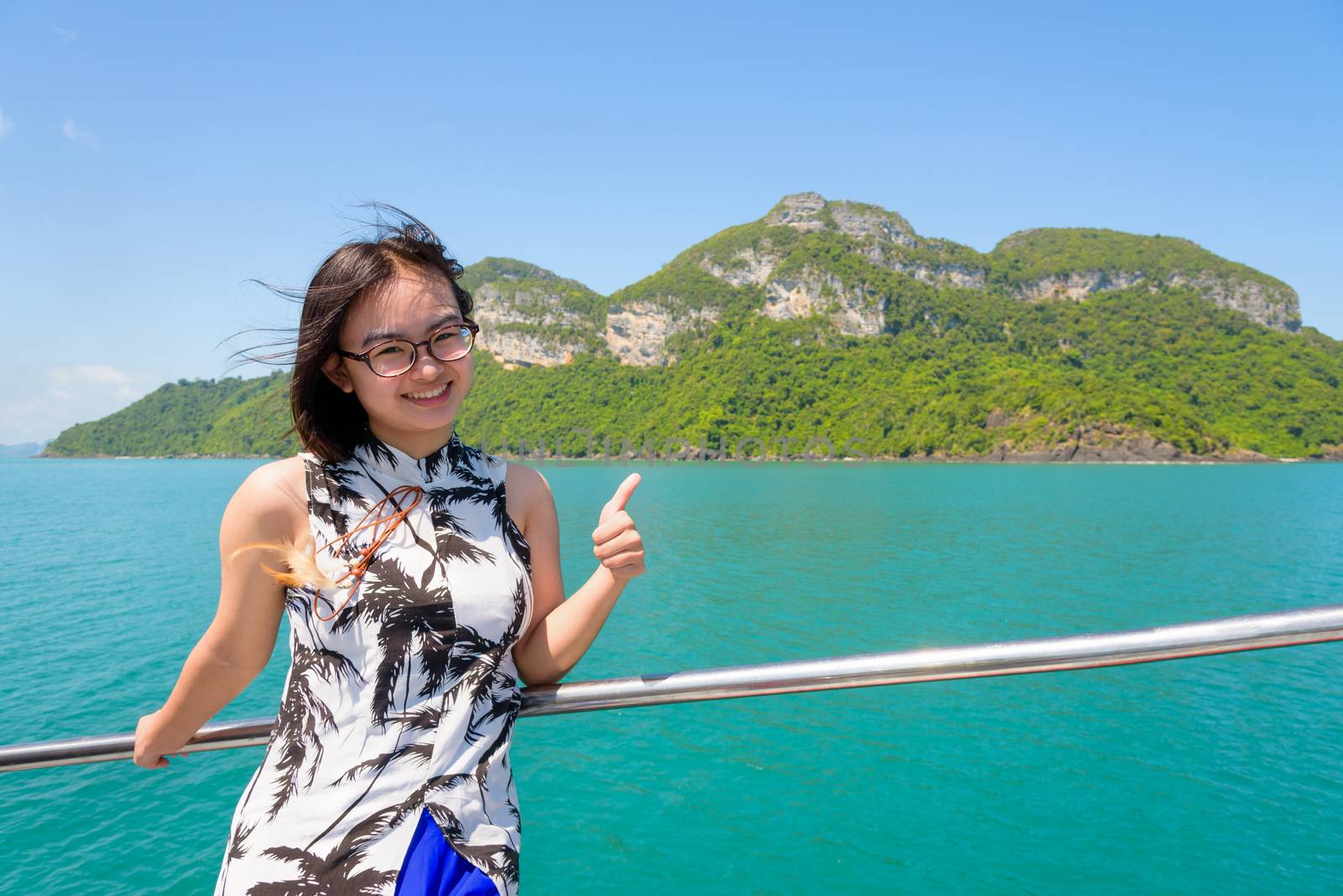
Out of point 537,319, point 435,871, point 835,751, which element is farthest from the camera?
point 537,319

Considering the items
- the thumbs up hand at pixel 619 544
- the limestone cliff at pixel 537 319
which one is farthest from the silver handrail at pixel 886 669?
the limestone cliff at pixel 537 319

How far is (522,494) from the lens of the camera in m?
1.44

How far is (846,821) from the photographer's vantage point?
25.8 feet

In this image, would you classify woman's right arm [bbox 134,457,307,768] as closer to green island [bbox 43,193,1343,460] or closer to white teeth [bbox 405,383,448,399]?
white teeth [bbox 405,383,448,399]

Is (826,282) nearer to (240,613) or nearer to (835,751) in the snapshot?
(835,751)

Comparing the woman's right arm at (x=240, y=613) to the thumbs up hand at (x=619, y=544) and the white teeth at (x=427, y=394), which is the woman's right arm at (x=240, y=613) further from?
the thumbs up hand at (x=619, y=544)

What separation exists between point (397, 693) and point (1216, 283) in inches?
6380

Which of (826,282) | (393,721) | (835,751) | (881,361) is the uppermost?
(826,282)

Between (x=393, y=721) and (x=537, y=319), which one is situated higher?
(x=537, y=319)

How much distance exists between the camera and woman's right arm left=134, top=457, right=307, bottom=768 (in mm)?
1211

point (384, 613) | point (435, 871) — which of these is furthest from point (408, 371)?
point (435, 871)

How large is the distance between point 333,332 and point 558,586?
0.66 metres

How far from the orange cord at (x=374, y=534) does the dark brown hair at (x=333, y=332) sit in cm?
13

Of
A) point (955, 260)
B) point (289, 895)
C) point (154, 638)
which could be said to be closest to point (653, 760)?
point (289, 895)
